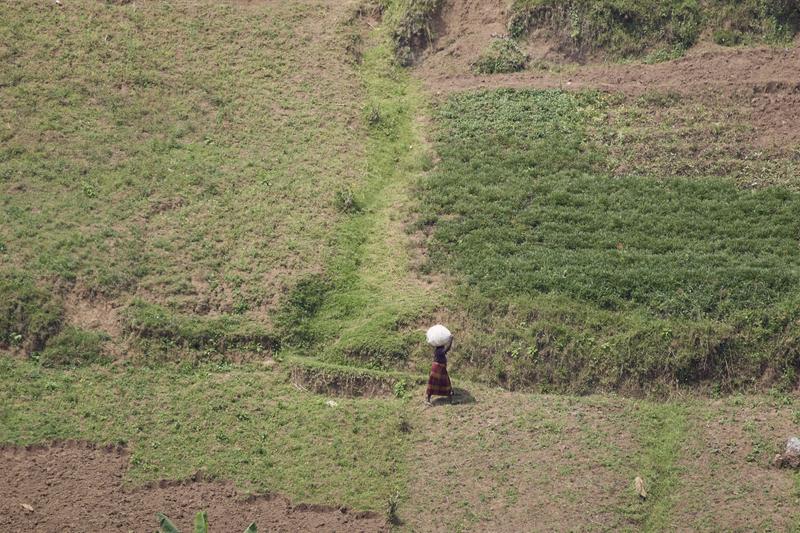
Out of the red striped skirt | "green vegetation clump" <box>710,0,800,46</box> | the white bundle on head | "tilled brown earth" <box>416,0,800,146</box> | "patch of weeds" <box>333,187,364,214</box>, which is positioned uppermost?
"green vegetation clump" <box>710,0,800,46</box>

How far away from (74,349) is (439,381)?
20.3 ft

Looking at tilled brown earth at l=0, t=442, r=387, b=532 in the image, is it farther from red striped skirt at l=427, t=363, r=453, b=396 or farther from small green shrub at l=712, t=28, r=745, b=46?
small green shrub at l=712, t=28, r=745, b=46

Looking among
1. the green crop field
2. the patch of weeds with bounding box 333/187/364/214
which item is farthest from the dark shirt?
the patch of weeds with bounding box 333/187/364/214

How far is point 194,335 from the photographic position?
65.7 ft

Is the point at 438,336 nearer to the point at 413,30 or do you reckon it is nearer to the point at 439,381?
the point at 439,381

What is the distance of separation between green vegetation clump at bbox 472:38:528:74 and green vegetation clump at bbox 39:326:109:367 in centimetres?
1043

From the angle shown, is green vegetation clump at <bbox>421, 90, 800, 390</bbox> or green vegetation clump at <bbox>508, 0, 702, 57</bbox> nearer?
green vegetation clump at <bbox>421, 90, 800, 390</bbox>

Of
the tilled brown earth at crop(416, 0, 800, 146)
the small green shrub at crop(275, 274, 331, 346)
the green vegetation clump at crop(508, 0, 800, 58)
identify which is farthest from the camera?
the green vegetation clump at crop(508, 0, 800, 58)

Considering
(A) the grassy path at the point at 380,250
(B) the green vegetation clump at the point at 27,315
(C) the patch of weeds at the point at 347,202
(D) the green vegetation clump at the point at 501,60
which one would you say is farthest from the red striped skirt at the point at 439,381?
(D) the green vegetation clump at the point at 501,60

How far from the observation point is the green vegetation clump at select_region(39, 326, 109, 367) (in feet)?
64.8

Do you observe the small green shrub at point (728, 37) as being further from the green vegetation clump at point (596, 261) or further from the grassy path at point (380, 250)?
the grassy path at point (380, 250)

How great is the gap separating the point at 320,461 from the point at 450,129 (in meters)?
9.00

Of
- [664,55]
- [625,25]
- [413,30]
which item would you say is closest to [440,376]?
[664,55]

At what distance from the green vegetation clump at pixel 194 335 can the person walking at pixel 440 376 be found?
3.02 m
